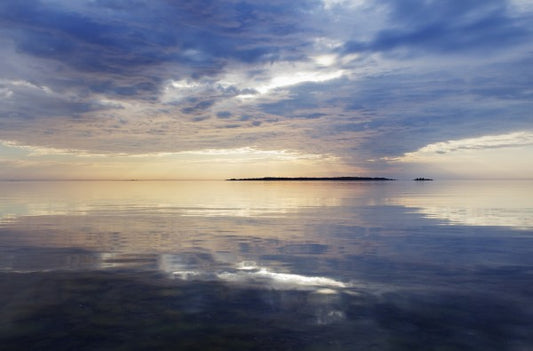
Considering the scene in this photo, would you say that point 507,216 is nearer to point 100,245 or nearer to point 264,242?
point 264,242

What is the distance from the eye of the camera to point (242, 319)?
11469 millimetres

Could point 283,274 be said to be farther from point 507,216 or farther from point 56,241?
point 507,216

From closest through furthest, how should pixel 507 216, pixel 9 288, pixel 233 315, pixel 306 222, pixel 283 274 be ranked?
pixel 233 315 < pixel 9 288 < pixel 283 274 < pixel 306 222 < pixel 507 216

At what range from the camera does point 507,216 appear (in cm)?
3819

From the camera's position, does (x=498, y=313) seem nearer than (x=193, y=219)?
Yes

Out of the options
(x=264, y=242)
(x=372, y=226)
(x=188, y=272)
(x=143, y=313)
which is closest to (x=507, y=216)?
(x=372, y=226)

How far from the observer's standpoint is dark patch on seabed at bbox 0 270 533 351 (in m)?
9.91

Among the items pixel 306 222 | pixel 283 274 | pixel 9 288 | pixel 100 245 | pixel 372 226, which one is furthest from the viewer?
pixel 306 222

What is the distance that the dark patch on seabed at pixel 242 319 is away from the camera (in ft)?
32.5

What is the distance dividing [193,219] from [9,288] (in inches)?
873

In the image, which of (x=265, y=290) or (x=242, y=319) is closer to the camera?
(x=242, y=319)

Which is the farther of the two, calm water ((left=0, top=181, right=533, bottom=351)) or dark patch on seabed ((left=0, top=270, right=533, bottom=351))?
calm water ((left=0, top=181, right=533, bottom=351))

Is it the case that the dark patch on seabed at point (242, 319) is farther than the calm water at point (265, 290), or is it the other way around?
the calm water at point (265, 290)

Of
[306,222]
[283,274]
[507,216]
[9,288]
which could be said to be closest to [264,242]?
[283,274]
